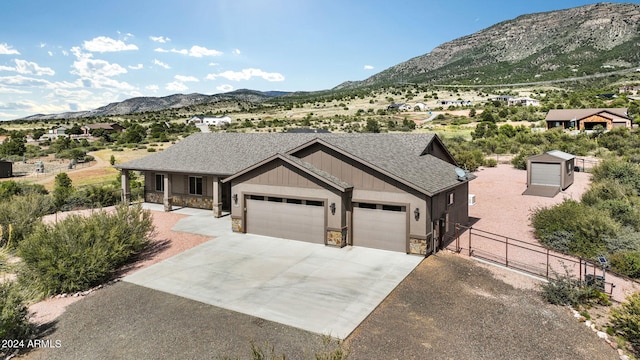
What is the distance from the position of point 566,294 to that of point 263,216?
12527 mm

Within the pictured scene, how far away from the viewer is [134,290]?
12211 millimetres

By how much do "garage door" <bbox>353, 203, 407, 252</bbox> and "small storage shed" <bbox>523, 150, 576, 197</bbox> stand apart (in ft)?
55.0

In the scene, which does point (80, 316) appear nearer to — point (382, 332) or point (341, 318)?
point (341, 318)

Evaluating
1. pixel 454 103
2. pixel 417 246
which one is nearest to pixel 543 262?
pixel 417 246

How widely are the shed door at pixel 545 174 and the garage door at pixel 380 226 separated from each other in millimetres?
18702

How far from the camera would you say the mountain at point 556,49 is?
5094 inches

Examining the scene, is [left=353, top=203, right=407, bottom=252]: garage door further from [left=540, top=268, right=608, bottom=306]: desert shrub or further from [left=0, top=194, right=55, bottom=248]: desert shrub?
[left=0, top=194, right=55, bottom=248]: desert shrub

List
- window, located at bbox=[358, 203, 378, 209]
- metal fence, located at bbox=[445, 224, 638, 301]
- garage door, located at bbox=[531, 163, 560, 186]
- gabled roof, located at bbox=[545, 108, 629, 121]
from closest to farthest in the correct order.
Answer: metal fence, located at bbox=[445, 224, 638, 301]
window, located at bbox=[358, 203, 378, 209]
garage door, located at bbox=[531, 163, 560, 186]
gabled roof, located at bbox=[545, 108, 629, 121]

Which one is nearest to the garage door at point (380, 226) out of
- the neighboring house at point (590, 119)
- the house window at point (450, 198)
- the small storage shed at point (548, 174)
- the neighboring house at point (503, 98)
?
the house window at point (450, 198)

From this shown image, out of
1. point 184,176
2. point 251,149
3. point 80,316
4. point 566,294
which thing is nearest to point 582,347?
point 566,294

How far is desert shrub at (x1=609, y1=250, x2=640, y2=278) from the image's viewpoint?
13.4m

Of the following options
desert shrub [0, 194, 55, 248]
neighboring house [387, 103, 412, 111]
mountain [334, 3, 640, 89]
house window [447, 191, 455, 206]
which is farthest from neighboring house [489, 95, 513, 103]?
desert shrub [0, 194, 55, 248]

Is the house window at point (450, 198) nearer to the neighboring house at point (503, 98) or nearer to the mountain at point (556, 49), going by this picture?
the neighboring house at point (503, 98)

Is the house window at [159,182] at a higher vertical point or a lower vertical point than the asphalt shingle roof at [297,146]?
lower
